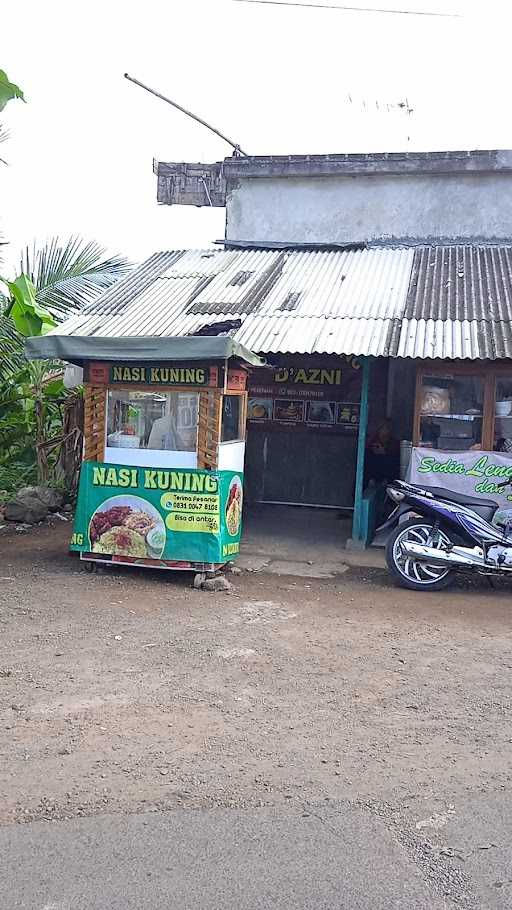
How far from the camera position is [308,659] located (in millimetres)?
5746

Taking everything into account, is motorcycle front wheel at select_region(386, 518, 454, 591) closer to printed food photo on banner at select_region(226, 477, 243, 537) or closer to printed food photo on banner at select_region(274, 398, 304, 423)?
printed food photo on banner at select_region(226, 477, 243, 537)

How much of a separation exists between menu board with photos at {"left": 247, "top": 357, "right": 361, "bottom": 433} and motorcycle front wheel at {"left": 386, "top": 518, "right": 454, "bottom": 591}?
436 centimetres

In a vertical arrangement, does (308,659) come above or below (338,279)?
below

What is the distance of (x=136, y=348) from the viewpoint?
7816mm

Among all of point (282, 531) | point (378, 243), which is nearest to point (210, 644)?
point (282, 531)

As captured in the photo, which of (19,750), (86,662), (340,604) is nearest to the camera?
(19,750)

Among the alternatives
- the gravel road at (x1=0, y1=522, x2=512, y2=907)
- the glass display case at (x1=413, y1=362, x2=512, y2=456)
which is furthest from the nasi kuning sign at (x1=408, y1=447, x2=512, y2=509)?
the gravel road at (x1=0, y1=522, x2=512, y2=907)

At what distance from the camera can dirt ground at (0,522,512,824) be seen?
3879 millimetres

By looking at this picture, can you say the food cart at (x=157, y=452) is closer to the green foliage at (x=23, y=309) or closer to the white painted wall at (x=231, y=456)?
the white painted wall at (x=231, y=456)

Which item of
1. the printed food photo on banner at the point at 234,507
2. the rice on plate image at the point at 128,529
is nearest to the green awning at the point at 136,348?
the printed food photo on banner at the point at 234,507

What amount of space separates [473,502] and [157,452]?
9.99 ft

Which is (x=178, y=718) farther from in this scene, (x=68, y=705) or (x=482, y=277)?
(x=482, y=277)

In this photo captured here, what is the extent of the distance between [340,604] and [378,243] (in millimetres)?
7828

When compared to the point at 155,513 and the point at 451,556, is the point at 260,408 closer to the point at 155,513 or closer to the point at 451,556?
the point at 155,513
